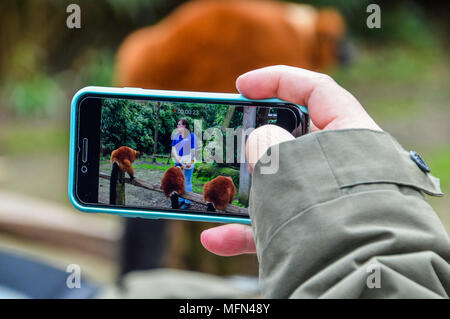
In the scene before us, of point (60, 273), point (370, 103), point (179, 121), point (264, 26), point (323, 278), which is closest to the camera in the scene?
point (323, 278)

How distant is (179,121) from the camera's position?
0.48m

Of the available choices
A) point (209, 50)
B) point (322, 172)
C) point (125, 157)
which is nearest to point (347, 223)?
point (322, 172)

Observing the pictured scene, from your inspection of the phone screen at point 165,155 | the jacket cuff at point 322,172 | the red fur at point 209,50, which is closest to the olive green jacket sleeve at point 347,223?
the jacket cuff at point 322,172

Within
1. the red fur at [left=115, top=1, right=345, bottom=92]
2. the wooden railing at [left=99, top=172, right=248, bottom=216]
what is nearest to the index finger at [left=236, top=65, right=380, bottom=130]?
the wooden railing at [left=99, top=172, right=248, bottom=216]

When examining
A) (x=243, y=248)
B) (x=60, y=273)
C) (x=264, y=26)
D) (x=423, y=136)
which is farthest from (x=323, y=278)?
(x=423, y=136)

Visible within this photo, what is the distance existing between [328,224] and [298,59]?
1092 mm

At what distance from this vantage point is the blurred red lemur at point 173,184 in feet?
1.59

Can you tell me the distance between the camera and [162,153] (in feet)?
1.59

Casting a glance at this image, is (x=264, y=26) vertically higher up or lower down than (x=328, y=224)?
higher up

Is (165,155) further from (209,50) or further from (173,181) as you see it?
(209,50)

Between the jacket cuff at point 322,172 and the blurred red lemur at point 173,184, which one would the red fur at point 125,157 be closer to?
the blurred red lemur at point 173,184

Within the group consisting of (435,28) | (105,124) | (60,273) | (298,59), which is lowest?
(60,273)

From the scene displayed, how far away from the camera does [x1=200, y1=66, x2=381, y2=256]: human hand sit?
1.26ft
